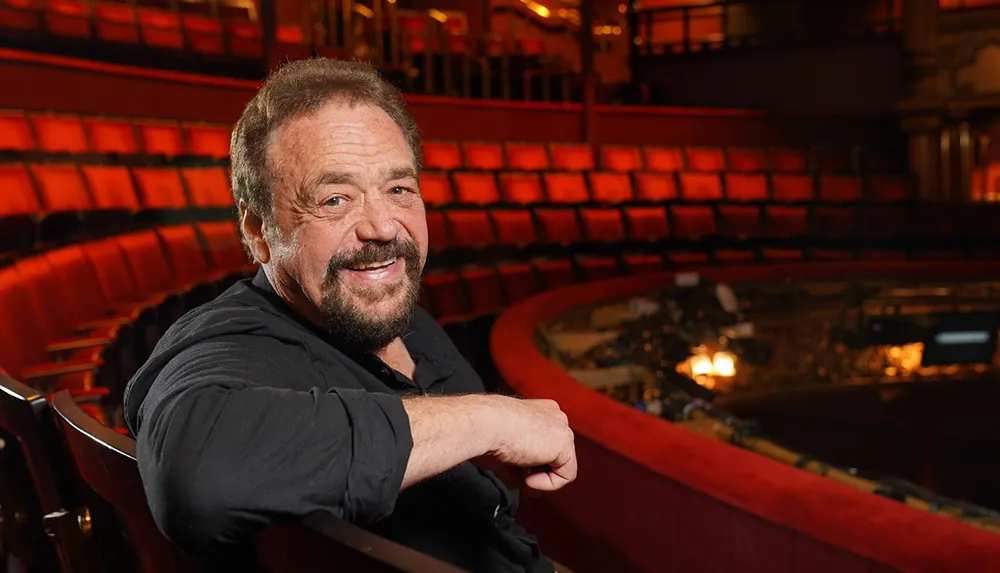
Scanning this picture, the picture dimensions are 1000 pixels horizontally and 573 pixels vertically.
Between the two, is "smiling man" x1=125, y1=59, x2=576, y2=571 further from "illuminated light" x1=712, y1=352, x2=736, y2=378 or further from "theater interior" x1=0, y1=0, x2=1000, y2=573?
"illuminated light" x1=712, y1=352, x2=736, y2=378

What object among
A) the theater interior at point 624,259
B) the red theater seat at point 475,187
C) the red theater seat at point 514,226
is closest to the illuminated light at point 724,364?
the theater interior at point 624,259

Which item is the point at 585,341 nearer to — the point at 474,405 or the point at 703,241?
the point at 474,405

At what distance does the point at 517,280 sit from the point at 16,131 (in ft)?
1.83

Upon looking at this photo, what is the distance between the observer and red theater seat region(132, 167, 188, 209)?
86 cm

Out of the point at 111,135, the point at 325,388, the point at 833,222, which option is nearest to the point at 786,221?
the point at 833,222

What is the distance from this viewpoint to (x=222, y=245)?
2.79ft

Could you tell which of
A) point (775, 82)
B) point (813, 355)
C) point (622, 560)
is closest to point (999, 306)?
point (813, 355)

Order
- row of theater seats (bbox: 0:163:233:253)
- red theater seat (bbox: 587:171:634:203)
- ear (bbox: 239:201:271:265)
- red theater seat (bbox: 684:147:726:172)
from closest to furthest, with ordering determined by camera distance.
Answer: ear (bbox: 239:201:271:265) → row of theater seats (bbox: 0:163:233:253) → red theater seat (bbox: 587:171:634:203) → red theater seat (bbox: 684:147:726:172)

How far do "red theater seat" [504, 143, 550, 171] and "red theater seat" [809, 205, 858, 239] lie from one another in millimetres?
490

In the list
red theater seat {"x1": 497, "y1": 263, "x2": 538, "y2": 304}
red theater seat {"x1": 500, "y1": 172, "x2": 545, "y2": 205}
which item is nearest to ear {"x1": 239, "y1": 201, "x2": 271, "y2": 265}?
red theater seat {"x1": 497, "y1": 263, "x2": 538, "y2": 304}

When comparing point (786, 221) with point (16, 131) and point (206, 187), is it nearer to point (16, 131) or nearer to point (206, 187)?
point (206, 187)

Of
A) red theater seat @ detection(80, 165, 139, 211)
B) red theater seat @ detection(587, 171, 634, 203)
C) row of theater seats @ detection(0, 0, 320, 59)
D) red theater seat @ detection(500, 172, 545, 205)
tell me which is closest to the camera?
red theater seat @ detection(80, 165, 139, 211)

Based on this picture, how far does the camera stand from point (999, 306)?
0.87 m

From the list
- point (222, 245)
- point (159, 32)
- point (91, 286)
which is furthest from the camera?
point (159, 32)
